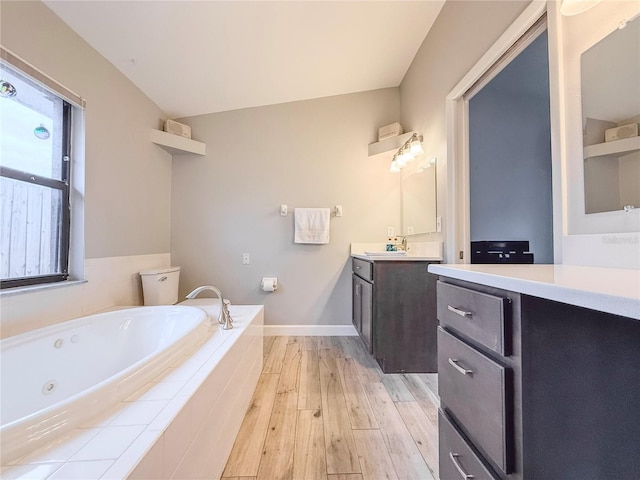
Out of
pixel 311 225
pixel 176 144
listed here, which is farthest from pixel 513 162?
pixel 176 144

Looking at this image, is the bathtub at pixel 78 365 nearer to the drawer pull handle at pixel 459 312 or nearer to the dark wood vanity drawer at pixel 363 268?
the drawer pull handle at pixel 459 312

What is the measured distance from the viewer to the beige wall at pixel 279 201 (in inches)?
108

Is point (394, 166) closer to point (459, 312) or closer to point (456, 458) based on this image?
point (459, 312)

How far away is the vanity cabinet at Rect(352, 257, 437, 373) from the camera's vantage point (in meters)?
1.81

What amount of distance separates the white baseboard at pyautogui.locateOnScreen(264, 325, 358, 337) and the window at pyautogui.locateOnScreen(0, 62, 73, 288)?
5.76ft

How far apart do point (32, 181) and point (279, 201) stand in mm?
1790

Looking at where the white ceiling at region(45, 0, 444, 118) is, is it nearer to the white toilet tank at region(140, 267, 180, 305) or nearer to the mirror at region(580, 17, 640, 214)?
the mirror at region(580, 17, 640, 214)

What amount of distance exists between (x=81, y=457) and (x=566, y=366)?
1.06 m

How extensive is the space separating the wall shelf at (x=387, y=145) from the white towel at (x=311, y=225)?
81 cm

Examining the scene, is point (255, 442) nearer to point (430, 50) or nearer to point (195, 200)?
point (195, 200)

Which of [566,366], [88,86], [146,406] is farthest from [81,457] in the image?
[88,86]

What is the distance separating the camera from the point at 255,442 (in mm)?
1245

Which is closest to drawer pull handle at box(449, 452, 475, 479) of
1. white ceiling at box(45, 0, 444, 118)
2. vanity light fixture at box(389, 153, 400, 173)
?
vanity light fixture at box(389, 153, 400, 173)

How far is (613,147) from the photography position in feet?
2.76
